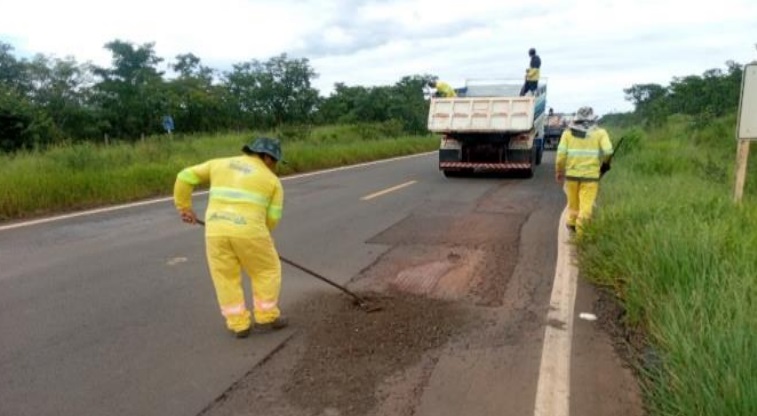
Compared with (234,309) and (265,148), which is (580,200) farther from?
(234,309)

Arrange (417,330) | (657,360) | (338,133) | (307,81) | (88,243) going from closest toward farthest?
(657,360), (417,330), (88,243), (338,133), (307,81)

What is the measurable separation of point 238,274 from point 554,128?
1167 inches

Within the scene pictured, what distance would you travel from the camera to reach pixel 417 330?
4.31 m

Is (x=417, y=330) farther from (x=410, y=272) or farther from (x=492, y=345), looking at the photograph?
(x=410, y=272)

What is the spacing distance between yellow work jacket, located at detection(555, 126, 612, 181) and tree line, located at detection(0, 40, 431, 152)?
2780cm

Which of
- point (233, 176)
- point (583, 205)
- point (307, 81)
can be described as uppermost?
point (307, 81)

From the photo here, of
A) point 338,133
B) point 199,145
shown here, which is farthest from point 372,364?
point 338,133

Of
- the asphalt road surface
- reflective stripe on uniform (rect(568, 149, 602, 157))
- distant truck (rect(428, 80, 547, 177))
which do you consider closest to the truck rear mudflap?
distant truck (rect(428, 80, 547, 177))

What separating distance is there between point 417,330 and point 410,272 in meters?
1.54

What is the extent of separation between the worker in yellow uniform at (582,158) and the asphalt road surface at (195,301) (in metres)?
0.53

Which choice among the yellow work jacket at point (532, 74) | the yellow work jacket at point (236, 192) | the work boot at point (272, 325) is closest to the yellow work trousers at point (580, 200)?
the work boot at point (272, 325)

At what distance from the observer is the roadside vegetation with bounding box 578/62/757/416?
2.78 metres

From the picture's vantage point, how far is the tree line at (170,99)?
38562 mm

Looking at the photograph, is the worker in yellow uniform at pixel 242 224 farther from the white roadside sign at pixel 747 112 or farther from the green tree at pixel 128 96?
the green tree at pixel 128 96
